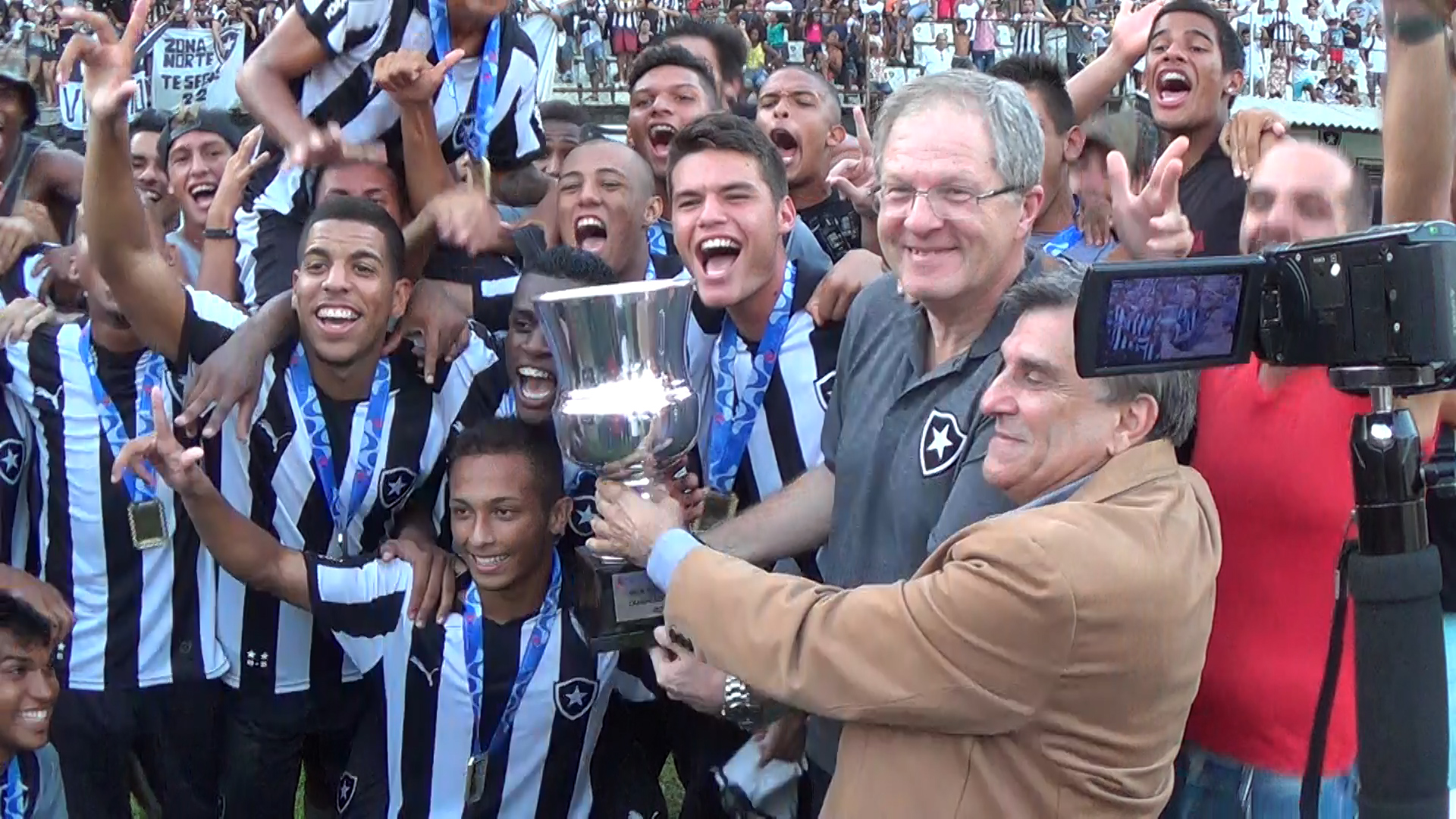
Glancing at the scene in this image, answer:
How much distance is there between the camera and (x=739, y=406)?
3178 millimetres

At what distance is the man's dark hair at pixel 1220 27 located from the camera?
13.8ft

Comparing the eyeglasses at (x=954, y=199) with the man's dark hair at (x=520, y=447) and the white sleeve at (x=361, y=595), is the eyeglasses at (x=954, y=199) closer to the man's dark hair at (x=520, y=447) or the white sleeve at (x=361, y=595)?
the man's dark hair at (x=520, y=447)

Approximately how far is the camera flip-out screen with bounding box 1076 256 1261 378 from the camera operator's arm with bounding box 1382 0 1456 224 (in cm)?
52

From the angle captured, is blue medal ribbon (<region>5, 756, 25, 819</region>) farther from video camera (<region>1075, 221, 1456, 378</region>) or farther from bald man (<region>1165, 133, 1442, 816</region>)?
video camera (<region>1075, 221, 1456, 378</region>)

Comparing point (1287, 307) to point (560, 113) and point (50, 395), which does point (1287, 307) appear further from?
point (560, 113)

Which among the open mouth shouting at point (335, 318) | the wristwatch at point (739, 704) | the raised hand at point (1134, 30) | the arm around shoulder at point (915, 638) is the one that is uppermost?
the raised hand at point (1134, 30)

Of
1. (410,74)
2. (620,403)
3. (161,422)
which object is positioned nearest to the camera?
(620,403)

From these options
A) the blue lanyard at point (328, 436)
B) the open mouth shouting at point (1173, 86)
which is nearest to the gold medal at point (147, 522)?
the blue lanyard at point (328, 436)

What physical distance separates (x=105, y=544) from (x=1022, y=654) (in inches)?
106

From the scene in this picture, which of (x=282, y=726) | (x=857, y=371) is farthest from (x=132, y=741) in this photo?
(x=857, y=371)

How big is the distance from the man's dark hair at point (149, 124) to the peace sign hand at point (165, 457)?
3053 mm

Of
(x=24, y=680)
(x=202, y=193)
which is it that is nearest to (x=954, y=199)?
(x=24, y=680)

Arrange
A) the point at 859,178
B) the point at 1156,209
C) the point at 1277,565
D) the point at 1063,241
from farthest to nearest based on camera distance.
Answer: the point at 859,178 → the point at 1063,241 → the point at 1156,209 → the point at 1277,565

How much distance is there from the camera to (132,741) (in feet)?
12.3
